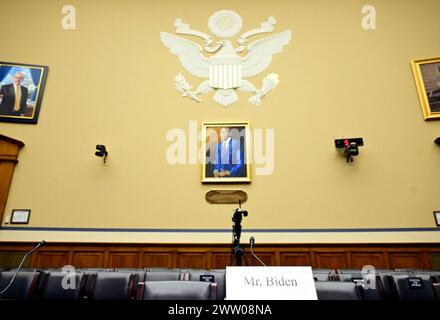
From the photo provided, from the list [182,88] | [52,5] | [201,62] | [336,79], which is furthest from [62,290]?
[52,5]

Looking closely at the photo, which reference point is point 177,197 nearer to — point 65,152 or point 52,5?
point 65,152

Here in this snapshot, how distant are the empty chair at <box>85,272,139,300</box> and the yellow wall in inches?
106

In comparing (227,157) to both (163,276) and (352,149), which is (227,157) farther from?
(163,276)

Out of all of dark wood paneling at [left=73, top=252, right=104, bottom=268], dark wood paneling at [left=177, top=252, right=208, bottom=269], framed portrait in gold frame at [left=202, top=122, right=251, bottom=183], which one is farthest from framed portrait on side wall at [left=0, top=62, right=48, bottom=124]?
dark wood paneling at [left=177, top=252, right=208, bottom=269]

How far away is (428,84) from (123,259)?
6916 mm

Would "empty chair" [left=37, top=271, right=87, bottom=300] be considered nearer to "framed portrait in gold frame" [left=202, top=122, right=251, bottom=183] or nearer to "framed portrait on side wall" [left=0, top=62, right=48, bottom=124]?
"framed portrait in gold frame" [left=202, top=122, right=251, bottom=183]

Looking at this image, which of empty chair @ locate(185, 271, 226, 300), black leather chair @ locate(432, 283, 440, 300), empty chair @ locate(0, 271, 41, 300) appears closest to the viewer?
empty chair @ locate(185, 271, 226, 300)

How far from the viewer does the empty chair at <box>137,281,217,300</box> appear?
201 centimetres

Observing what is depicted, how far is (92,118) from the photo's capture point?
20.7ft

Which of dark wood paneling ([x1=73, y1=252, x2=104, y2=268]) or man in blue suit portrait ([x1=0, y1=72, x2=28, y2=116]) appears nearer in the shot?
dark wood paneling ([x1=73, y1=252, x2=104, y2=268])

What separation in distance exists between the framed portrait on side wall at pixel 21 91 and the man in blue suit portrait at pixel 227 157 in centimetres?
378

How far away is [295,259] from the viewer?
17.5 feet

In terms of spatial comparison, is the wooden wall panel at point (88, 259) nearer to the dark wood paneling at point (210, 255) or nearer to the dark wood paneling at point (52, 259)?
the dark wood paneling at point (210, 255)

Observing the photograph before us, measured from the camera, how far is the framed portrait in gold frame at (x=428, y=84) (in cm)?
610
